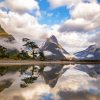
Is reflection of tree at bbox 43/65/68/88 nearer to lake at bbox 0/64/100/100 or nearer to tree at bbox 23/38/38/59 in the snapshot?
lake at bbox 0/64/100/100

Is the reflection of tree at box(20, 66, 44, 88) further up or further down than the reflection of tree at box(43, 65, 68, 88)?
further up

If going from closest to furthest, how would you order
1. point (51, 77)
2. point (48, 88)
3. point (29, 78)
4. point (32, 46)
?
1. point (48, 88)
2. point (29, 78)
3. point (51, 77)
4. point (32, 46)

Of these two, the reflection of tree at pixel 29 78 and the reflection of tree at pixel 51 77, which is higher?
the reflection of tree at pixel 29 78

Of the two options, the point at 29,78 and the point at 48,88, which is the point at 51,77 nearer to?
the point at 29,78

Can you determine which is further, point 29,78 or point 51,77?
point 51,77

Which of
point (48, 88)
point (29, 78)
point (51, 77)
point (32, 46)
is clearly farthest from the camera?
point (32, 46)

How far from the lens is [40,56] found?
152375 mm

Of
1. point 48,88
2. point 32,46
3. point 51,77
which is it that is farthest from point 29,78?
point 32,46

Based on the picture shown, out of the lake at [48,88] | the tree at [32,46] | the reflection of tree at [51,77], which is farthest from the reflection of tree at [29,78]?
the tree at [32,46]

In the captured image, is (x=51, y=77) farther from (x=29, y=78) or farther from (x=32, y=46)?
(x=32, y=46)

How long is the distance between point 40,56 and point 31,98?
437 feet

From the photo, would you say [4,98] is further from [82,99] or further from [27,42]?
[27,42]

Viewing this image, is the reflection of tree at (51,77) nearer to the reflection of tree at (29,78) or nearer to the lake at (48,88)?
the lake at (48,88)

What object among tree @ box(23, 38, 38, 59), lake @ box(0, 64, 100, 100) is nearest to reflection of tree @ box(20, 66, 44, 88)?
lake @ box(0, 64, 100, 100)
